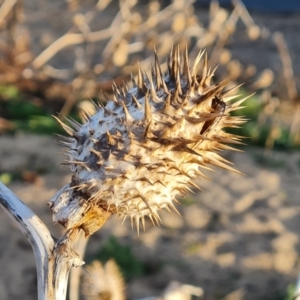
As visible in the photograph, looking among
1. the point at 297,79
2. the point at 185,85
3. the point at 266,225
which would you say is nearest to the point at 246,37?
the point at 297,79

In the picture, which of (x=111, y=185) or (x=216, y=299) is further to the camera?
(x=216, y=299)

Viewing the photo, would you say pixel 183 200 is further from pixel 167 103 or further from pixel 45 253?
pixel 45 253

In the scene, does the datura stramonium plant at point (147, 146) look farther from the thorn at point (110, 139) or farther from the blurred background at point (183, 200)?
the blurred background at point (183, 200)

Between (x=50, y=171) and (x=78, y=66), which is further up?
(x=78, y=66)

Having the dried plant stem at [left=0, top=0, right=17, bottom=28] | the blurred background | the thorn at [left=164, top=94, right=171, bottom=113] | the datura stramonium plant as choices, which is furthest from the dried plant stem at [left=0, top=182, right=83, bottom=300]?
the dried plant stem at [left=0, top=0, right=17, bottom=28]

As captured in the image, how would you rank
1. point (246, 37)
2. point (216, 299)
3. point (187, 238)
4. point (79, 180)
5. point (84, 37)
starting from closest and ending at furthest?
point (79, 180) → point (216, 299) → point (187, 238) → point (84, 37) → point (246, 37)

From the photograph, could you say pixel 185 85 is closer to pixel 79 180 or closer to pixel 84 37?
pixel 79 180

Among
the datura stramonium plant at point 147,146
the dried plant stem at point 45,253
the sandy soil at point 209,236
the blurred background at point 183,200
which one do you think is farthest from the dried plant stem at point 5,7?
the dried plant stem at point 45,253

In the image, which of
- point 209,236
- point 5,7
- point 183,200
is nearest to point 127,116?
point 209,236
